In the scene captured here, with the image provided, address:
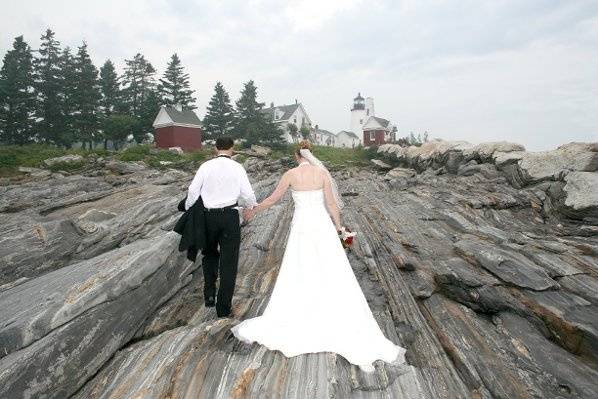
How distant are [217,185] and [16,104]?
6685 cm

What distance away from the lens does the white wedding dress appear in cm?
507

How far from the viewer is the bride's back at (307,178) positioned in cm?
642

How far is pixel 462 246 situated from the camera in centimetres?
929

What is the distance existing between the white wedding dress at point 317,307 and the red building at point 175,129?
179ft

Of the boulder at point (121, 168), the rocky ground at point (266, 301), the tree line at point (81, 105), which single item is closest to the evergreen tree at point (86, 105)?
the tree line at point (81, 105)

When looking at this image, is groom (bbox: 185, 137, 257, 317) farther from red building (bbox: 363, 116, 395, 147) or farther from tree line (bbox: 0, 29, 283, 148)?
red building (bbox: 363, 116, 395, 147)

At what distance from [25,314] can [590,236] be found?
13376 mm

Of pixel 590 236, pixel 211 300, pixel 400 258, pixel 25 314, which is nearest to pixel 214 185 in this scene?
pixel 211 300

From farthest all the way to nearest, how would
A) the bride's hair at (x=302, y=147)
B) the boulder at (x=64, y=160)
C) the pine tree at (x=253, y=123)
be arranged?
the pine tree at (x=253, y=123) → the boulder at (x=64, y=160) → the bride's hair at (x=302, y=147)

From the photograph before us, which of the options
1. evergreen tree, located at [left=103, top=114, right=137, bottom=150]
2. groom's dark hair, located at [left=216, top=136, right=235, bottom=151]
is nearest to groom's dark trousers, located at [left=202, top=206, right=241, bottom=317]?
groom's dark hair, located at [left=216, top=136, right=235, bottom=151]

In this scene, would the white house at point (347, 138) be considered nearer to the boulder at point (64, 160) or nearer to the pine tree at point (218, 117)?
the pine tree at point (218, 117)

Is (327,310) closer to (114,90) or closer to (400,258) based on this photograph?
(400,258)

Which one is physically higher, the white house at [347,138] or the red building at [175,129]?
the red building at [175,129]

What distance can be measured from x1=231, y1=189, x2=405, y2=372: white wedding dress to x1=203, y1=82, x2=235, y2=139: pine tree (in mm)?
63890
